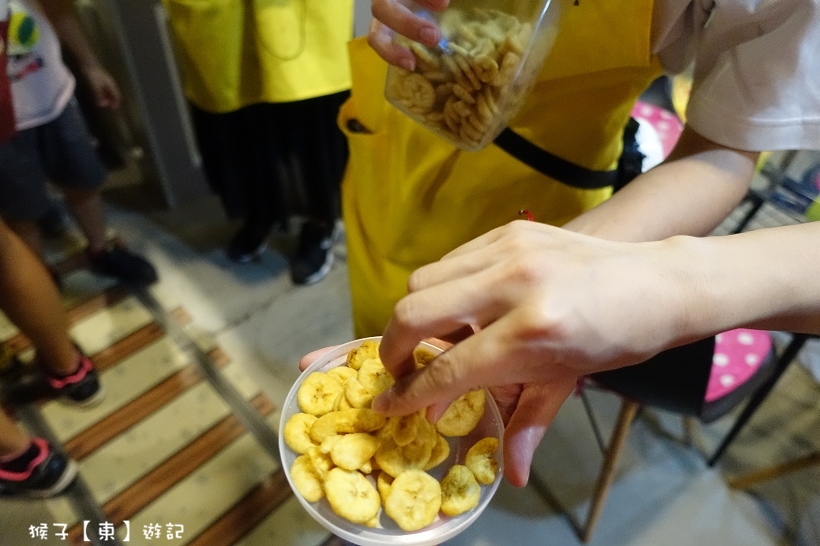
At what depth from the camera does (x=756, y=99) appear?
0.47 metres

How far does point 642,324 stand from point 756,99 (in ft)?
0.89

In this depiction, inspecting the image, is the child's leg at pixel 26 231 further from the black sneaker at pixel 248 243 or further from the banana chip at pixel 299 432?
Result: the banana chip at pixel 299 432

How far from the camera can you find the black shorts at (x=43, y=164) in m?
1.00

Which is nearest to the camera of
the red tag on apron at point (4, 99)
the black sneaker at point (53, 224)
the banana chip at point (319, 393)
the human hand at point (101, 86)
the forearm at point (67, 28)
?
the banana chip at point (319, 393)

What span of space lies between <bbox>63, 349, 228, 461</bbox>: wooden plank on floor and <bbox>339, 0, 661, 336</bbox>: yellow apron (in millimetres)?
638

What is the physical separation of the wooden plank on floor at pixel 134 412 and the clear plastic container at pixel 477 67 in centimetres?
89

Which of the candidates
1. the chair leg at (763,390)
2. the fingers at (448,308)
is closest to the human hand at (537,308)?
the fingers at (448,308)

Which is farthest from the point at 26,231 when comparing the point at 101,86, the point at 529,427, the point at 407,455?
the point at 529,427

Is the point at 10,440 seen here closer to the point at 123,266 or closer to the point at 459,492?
the point at 123,266

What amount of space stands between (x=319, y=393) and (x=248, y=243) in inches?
38.7

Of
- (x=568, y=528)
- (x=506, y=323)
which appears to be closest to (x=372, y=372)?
(x=506, y=323)

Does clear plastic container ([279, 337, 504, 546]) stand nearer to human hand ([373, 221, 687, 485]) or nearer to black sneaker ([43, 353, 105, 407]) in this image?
human hand ([373, 221, 687, 485])

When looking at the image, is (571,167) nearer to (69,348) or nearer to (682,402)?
(682,402)

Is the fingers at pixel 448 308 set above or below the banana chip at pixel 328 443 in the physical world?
above
